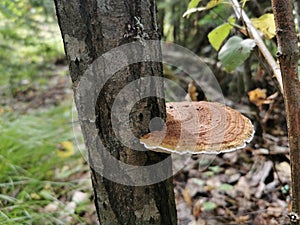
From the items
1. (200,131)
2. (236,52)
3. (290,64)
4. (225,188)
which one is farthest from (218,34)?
(225,188)

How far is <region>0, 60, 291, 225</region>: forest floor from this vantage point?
6.55ft

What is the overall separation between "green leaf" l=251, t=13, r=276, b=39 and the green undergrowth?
1.53 metres

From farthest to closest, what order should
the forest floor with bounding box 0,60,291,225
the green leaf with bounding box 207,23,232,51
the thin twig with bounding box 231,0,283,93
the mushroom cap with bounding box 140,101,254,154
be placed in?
the forest floor with bounding box 0,60,291,225
the green leaf with bounding box 207,23,232,51
the thin twig with bounding box 231,0,283,93
the mushroom cap with bounding box 140,101,254,154

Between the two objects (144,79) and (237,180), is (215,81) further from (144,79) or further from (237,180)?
→ (144,79)

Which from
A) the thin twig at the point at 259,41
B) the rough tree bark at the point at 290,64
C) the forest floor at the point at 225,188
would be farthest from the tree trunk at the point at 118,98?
the forest floor at the point at 225,188

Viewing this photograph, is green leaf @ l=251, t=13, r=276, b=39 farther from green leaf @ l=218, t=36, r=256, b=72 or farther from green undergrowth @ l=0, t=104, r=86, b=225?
green undergrowth @ l=0, t=104, r=86, b=225

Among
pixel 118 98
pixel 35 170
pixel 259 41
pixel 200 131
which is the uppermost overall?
pixel 259 41

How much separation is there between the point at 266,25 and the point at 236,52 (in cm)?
22

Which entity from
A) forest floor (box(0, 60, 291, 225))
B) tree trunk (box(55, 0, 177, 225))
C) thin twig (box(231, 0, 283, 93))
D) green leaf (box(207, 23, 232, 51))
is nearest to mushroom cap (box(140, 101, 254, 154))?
tree trunk (box(55, 0, 177, 225))

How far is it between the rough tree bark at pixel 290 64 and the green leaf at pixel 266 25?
1.71 feet

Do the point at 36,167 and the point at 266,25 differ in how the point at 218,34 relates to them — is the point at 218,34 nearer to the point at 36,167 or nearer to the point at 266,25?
the point at 266,25

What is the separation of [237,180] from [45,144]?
180cm

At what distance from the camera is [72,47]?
39.3 inches

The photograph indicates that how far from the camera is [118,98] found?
1.03 meters
